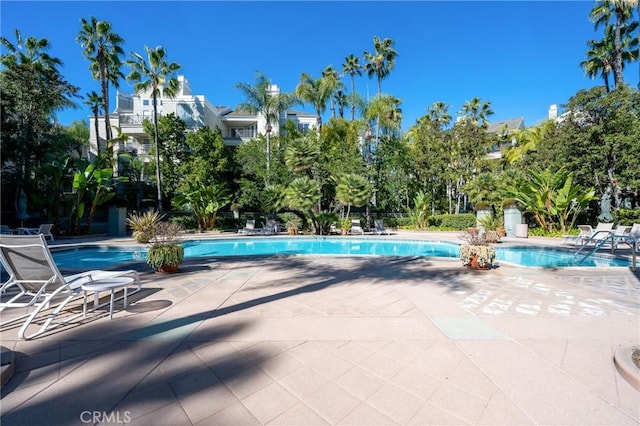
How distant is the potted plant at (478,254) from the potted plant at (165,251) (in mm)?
7211

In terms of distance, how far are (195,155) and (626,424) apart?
87.5ft

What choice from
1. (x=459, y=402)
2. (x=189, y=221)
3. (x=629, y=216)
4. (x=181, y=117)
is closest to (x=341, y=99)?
(x=181, y=117)

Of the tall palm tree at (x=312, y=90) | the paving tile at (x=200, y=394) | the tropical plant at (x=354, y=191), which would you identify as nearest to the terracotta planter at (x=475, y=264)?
the paving tile at (x=200, y=394)

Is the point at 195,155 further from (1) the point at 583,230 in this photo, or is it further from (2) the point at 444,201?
(1) the point at 583,230

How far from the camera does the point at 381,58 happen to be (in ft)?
89.1

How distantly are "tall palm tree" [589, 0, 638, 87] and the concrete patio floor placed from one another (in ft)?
78.5

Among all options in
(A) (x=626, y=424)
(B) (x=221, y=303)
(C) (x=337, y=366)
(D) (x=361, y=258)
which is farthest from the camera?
(D) (x=361, y=258)

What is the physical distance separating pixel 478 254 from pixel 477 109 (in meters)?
31.8

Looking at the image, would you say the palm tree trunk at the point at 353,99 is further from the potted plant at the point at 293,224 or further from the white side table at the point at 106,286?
the white side table at the point at 106,286

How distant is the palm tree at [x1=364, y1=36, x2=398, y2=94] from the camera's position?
89.2ft

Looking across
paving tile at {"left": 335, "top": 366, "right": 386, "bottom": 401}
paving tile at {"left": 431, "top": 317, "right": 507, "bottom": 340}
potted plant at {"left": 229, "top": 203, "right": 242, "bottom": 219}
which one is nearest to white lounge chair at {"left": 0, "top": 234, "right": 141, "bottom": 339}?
paving tile at {"left": 335, "top": 366, "right": 386, "bottom": 401}

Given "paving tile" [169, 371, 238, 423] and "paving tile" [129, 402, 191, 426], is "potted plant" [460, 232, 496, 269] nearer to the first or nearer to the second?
"paving tile" [169, 371, 238, 423]

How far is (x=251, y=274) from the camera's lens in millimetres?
7398

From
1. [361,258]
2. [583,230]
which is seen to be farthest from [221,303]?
[583,230]
